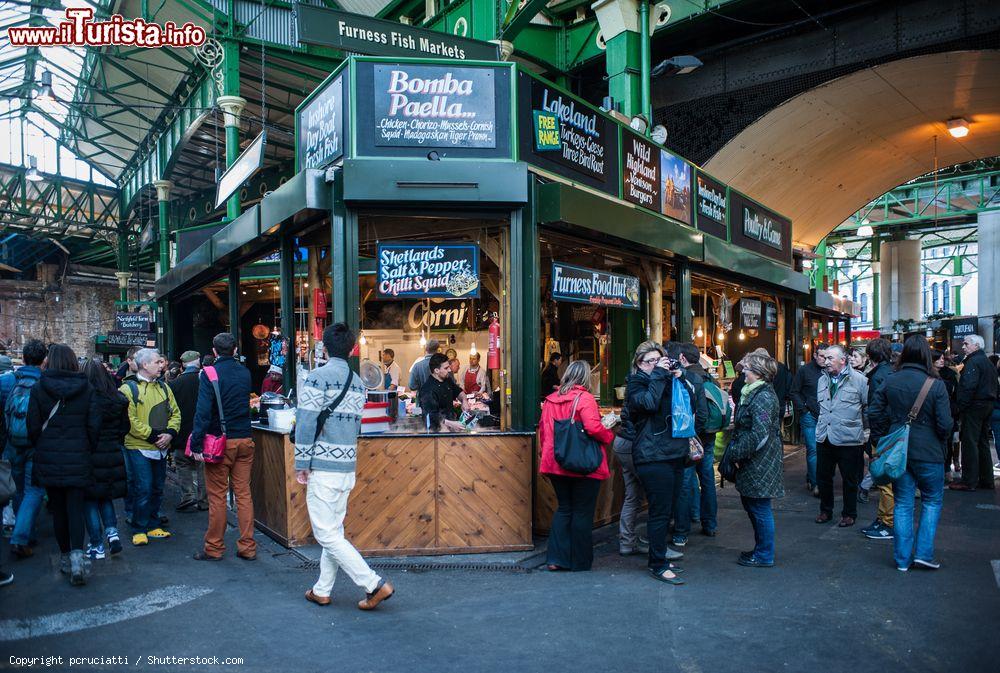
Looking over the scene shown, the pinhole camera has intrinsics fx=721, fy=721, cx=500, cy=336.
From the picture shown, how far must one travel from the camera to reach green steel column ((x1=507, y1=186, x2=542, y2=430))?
6.57m

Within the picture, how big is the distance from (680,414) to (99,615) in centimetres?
428

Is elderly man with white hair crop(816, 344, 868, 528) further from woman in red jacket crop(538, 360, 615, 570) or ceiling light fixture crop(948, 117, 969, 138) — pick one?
ceiling light fixture crop(948, 117, 969, 138)

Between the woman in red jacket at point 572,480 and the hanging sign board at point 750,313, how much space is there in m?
7.81

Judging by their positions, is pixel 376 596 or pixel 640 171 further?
pixel 640 171

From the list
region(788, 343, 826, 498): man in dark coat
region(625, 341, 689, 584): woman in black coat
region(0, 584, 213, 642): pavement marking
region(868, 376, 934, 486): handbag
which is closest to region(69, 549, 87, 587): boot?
region(0, 584, 213, 642): pavement marking

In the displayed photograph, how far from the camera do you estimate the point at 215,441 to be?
5.80 metres

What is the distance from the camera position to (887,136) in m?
17.1

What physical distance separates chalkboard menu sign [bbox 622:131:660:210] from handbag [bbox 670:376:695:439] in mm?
3852

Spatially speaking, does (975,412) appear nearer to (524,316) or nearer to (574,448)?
(524,316)

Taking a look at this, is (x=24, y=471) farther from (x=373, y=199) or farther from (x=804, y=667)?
(x=804, y=667)

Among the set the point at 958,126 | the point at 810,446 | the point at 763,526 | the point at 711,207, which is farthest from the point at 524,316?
the point at 958,126

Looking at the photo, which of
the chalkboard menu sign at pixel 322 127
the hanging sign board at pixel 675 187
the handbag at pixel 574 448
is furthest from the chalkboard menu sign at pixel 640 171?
the handbag at pixel 574 448

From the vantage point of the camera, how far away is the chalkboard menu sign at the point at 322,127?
6773 mm

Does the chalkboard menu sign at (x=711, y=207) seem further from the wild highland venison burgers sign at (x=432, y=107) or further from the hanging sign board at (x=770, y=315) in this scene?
the wild highland venison burgers sign at (x=432, y=107)
